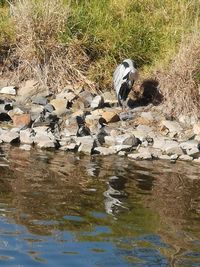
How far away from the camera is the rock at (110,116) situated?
1057 cm

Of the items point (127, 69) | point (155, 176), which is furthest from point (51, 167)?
point (127, 69)

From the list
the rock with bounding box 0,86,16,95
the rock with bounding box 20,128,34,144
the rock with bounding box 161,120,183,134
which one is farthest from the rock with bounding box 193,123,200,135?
the rock with bounding box 0,86,16,95

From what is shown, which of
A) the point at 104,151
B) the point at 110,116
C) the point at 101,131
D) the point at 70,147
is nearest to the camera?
the point at 104,151

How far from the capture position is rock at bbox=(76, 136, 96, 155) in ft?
30.0

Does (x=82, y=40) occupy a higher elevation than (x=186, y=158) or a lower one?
higher

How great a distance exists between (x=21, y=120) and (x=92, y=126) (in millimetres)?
1130

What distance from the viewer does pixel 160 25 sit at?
521 inches

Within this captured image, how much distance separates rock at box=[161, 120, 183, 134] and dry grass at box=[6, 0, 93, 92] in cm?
208

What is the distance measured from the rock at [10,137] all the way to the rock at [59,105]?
4.27 feet

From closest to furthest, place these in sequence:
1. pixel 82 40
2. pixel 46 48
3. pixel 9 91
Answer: pixel 9 91
pixel 46 48
pixel 82 40

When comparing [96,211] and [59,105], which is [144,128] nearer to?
[59,105]

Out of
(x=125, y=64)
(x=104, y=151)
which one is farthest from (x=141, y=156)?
(x=125, y=64)

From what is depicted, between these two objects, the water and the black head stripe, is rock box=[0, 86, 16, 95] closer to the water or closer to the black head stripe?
the black head stripe

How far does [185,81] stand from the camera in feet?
35.0
